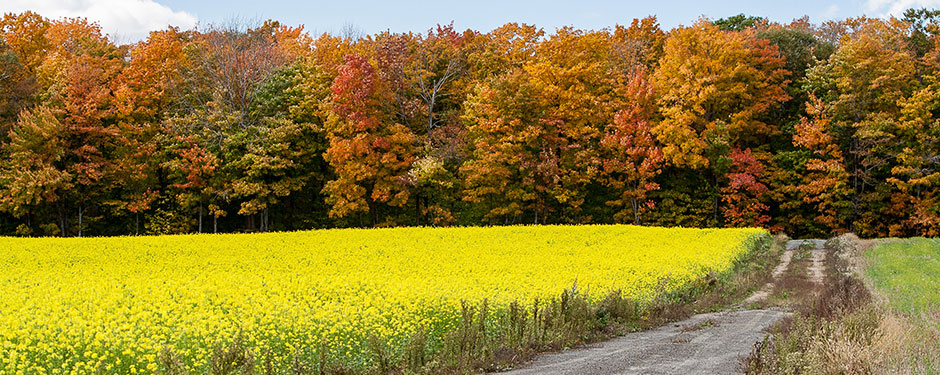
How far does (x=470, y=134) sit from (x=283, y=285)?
33800mm

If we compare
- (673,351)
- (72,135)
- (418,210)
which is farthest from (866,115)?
(72,135)

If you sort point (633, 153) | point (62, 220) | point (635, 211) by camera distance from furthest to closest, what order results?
point (635, 211), point (633, 153), point (62, 220)

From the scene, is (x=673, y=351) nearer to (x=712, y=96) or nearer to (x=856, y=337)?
(x=856, y=337)

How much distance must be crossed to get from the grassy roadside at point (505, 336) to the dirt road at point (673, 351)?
39 centimetres

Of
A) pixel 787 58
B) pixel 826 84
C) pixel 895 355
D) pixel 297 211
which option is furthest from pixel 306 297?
pixel 787 58

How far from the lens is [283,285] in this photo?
14.3 m

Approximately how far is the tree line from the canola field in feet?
39.1

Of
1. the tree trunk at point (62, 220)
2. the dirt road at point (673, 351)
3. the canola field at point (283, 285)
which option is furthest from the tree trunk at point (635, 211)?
the tree trunk at point (62, 220)

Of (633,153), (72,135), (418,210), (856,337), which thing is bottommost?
(856,337)

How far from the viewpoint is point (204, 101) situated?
49062mm

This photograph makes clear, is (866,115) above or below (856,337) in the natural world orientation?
above

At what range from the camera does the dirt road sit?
10.5 meters

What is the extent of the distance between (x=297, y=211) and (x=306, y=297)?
39.2 metres

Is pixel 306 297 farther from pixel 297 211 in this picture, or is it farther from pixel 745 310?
pixel 297 211
